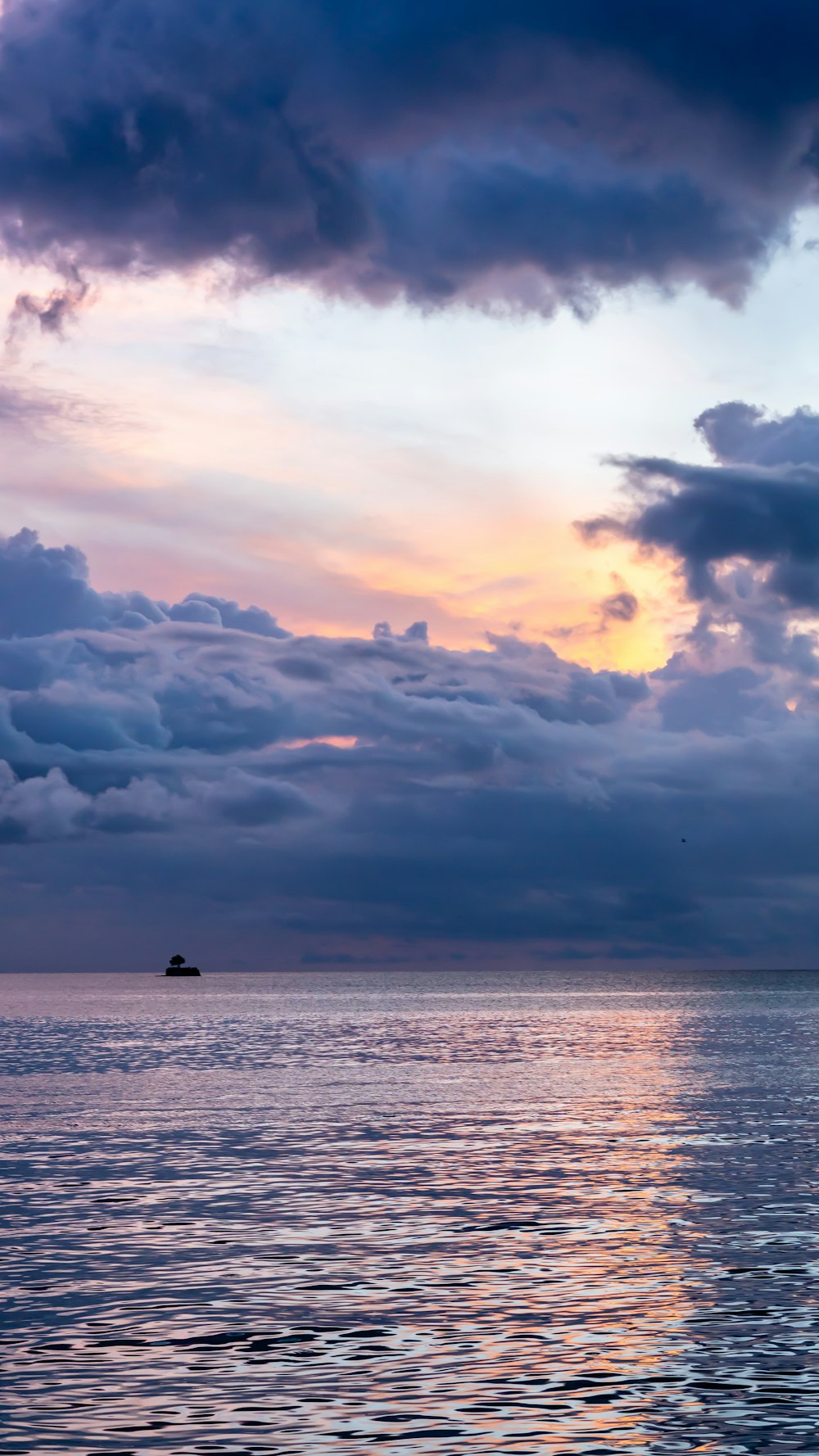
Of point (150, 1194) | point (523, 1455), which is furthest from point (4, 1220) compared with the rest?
point (523, 1455)

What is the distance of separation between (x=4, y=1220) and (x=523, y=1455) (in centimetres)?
2586

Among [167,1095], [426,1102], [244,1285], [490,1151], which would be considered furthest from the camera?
[167,1095]

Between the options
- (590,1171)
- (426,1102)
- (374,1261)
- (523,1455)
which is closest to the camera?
(523,1455)

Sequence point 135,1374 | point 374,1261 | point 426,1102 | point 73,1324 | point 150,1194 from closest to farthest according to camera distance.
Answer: point 135,1374 < point 73,1324 < point 374,1261 < point 150,1194 < point 426,1102

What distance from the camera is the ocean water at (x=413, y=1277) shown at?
23.3 meters

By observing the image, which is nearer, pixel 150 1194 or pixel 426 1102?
pixel 150 1194

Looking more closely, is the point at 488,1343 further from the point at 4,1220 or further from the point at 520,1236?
the point at 4,1220

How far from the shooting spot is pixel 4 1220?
43156 mm

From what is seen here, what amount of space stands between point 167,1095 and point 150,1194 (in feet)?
136

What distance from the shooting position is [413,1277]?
34281 mm

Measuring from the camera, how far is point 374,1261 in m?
36.1

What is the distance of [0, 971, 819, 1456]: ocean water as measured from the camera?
2330 centimetres

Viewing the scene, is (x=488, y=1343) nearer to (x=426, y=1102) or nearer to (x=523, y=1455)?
(x=523, y=1455)

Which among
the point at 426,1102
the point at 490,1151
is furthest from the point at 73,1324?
the point at 426,1102
